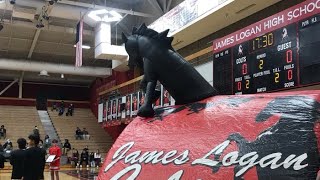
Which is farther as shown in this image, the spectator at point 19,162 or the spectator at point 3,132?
the spectator at point 3,132

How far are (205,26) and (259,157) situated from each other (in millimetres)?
8720

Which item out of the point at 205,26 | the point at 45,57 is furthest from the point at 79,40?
the point at 45,57

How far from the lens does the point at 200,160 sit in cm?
227

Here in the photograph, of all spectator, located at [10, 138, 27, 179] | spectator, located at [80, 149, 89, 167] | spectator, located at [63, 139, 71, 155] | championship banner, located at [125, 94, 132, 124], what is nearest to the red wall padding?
spectator, located at [63, 139, 71, 155]

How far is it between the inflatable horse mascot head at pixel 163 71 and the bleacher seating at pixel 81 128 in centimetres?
1673

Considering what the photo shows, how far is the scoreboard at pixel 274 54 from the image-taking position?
5.35 metres

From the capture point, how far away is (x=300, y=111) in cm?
208

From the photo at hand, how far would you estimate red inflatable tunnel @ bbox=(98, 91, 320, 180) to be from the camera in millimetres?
1914

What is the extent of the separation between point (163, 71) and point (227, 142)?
3.47ft

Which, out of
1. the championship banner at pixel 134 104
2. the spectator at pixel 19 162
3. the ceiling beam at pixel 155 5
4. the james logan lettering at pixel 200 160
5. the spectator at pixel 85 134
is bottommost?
the spectator at pixel 85 134

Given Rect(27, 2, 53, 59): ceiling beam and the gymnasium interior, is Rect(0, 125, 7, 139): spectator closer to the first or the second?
the gymnasium interior

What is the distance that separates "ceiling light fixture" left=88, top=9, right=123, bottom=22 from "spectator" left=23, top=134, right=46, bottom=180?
7969mm

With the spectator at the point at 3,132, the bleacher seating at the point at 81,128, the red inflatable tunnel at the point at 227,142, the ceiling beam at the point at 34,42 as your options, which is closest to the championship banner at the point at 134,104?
the ceiling beam at the point at 34,42

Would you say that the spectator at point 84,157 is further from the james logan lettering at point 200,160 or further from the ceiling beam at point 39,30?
the james logan lettering at point 200,160
